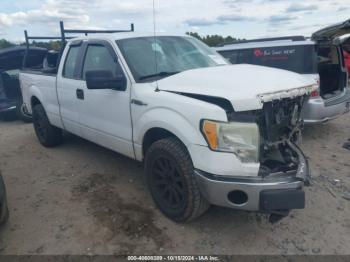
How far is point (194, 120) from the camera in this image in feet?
9.32

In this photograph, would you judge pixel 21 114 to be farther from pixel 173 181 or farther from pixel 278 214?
pixel 278 214

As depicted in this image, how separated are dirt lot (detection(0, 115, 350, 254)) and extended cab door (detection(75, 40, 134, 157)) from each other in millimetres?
606

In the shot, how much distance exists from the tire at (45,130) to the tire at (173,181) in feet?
9.57

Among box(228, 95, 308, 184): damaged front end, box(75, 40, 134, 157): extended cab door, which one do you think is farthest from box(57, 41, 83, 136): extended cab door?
box(228, 95, 308, 184): damaged front end

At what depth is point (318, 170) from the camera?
179 inches

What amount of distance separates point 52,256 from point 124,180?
1603 mm

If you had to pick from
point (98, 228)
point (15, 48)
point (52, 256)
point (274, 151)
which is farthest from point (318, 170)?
point (15, 48)

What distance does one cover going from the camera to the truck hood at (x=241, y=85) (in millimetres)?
2707

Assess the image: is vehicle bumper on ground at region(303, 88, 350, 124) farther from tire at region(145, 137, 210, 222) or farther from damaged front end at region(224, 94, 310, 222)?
tire at region(145, 137, 210, 222)

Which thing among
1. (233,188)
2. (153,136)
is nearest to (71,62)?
(153,136)

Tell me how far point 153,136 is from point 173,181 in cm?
57

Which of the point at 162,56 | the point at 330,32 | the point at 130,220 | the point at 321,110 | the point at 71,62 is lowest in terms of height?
the point at 130,220

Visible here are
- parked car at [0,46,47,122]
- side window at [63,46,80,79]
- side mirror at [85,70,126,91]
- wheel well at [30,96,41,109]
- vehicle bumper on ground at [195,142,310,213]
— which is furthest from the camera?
parked car at [0,46,47,122]

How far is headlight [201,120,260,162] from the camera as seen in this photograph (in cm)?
271
